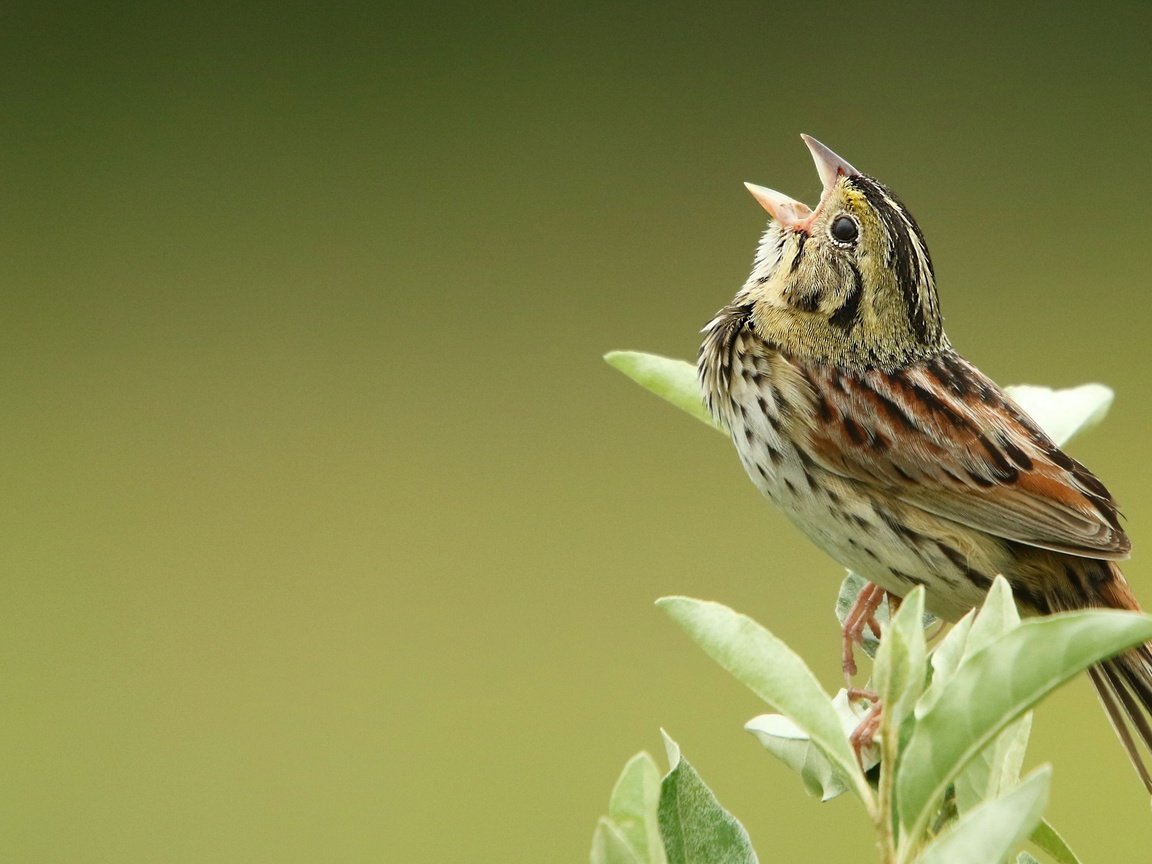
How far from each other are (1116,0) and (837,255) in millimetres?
5283

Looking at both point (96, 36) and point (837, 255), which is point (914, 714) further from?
point (96, 36)

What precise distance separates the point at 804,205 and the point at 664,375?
1.18 feet

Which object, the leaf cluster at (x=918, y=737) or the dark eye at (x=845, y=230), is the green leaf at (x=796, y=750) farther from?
the dark eye at (x=845, y=230)

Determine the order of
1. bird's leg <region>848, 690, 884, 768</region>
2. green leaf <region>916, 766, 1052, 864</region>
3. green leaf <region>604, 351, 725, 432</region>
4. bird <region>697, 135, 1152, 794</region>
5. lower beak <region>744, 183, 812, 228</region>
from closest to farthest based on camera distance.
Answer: green leaf <region>916, 766, 1052, 864</region>, bird's leg <region>848, 690, 884, 768</region>, green leaf <region>604, 351, 725, 432</region>, bird <region>697, 135, 1152, 794</region>, lower beak <region>744, 183, 812, 228</region>

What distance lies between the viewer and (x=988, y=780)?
0.75m

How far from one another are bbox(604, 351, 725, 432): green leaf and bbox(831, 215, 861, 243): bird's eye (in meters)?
0.25

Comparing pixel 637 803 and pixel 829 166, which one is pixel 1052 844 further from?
pixel 829 166

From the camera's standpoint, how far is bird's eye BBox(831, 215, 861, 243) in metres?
1.40

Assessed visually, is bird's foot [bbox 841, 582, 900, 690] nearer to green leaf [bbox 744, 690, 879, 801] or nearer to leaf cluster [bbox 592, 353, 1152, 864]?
green leaf [bbox 744, 690, 879, 801]

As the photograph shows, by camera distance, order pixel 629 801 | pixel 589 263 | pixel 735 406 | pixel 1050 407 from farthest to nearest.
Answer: pixel 589 263
pixel 735 406
pixel 1050 407
pixel 629 801

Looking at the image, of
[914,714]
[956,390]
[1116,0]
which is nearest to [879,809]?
[914,714]

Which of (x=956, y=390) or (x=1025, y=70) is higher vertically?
(x=1025, y=70)

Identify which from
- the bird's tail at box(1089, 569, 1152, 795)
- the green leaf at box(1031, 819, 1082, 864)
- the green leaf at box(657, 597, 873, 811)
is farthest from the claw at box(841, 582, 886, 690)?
the green leaf at box(657, 597, 873, 811)

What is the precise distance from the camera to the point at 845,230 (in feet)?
4.63
